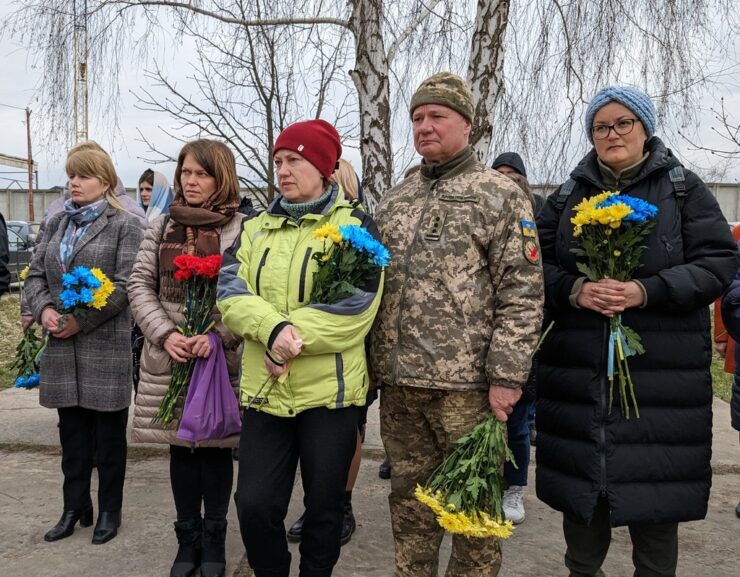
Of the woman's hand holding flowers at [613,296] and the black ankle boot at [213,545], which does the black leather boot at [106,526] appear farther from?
the woman's hand holding flowers at [613,296]

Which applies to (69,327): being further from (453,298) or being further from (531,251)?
(531,251)

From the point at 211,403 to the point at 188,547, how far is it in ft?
2.42

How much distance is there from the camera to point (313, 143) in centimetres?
263

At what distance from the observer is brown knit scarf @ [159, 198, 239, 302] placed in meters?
3.04

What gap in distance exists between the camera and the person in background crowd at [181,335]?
3.02 metres

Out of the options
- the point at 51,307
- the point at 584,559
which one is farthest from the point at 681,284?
the point at 51,307

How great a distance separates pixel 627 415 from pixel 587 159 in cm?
103

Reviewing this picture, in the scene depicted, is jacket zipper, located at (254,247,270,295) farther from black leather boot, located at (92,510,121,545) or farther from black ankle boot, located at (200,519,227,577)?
black leather boot, located at (92,510,121,545)

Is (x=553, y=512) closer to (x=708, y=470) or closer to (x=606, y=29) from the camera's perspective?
(x=708, y=470)

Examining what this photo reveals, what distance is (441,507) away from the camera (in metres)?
2.37

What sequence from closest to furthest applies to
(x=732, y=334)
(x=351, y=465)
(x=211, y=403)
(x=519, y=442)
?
(x=211, y=403) < (x=732, y=334) < (x=351, y=465) < (x=519, y=442)

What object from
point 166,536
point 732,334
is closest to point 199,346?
point 166,536

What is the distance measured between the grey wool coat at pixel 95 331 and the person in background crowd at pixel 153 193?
2.00 meters

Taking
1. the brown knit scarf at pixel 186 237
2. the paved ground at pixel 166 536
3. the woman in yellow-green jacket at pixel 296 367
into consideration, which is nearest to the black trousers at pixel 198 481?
the paved ground at pixel 166 536
